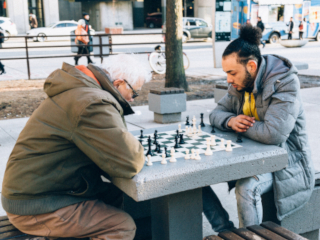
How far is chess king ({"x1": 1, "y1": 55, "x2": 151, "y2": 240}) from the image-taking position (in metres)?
2.05

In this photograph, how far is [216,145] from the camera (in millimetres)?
2576

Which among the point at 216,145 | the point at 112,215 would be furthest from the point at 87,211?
the point at 216,145

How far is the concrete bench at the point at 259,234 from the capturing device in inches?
82.3

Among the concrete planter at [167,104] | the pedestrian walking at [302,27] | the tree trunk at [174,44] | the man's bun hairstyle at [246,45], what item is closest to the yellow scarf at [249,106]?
the man's bun hairstyle at [246,45]

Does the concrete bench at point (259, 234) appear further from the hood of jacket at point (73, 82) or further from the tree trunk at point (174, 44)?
the tree trunk at point (174, 44)

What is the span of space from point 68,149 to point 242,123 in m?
1.25

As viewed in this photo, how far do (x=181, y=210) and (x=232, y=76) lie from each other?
1.02 metres

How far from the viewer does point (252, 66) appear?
269cm

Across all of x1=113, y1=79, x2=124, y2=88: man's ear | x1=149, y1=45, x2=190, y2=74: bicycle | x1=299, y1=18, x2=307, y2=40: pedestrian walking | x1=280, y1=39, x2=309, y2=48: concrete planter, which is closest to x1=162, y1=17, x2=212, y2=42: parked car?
x1=299, y1=18, x2=307, y2=40: pedestrian walking

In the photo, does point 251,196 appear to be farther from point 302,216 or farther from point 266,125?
point 302,216

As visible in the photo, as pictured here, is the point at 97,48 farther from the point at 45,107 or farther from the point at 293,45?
the point at 293,45

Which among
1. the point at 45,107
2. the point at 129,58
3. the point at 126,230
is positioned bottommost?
the point at 126,230

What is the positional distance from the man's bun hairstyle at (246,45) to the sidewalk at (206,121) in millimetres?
1491

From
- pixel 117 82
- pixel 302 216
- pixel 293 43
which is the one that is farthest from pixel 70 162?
pixel 293 43
